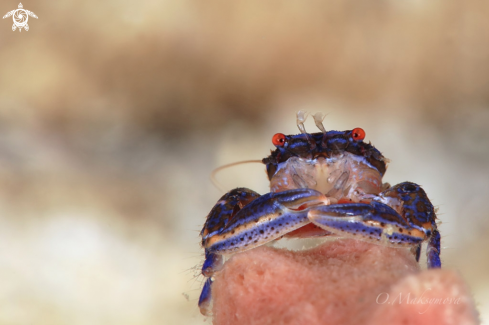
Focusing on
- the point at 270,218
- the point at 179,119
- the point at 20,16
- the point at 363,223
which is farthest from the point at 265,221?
the point at 20,16

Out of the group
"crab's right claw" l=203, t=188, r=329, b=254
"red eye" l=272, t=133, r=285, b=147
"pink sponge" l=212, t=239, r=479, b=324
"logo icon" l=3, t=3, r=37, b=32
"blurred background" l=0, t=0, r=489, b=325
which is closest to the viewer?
"pink sponge" l=212, t=239, r=479, b=324

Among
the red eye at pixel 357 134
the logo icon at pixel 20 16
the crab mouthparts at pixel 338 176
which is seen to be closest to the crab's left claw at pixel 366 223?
the crab mouthparts at pixel 338 176

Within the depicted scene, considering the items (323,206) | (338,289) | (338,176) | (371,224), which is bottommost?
(338,289)

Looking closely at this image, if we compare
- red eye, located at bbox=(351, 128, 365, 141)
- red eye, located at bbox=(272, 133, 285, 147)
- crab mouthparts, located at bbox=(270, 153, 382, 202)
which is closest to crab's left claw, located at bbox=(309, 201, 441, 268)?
crab mouthparts, located at bbox=(270, 153, 382, 202)

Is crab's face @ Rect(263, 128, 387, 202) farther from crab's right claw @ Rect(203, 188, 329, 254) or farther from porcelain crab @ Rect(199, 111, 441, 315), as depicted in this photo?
crab's right claw @ Rect(203, 188, 329, 254)

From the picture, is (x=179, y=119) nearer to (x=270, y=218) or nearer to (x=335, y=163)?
(x=335, y=163)

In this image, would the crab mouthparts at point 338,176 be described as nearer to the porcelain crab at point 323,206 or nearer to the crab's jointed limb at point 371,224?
the porcelain crab at point 323,206

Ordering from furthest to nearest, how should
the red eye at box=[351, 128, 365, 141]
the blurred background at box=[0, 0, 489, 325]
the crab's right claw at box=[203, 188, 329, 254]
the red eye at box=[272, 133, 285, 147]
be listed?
the blurred background at box=[0, 0, 489, 325] < the red eye at box=[272, 133, 285, 147] < the red eye at box=[351, 128, 365, 141] < the crab's right claw at box=[203, 188, 329, 254]
